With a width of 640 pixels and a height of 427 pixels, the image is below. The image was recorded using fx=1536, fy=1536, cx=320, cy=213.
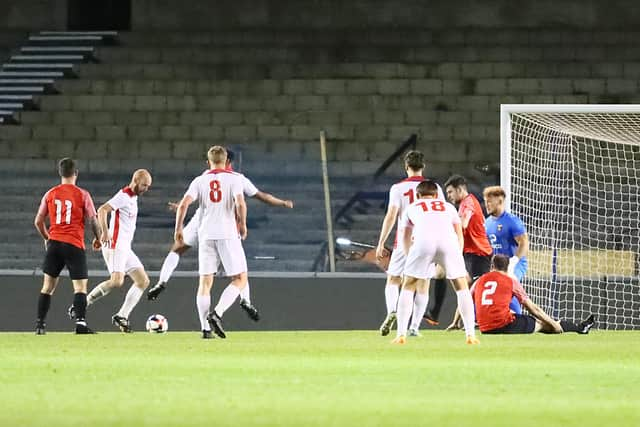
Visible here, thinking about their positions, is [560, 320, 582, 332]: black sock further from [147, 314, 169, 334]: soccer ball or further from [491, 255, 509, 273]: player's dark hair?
[147, 314, 169, 334]: soccer ball

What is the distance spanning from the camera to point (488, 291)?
49.9ft

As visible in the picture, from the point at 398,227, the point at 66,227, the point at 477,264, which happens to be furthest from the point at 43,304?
the point at 477,264

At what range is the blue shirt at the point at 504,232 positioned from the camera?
16.3 m

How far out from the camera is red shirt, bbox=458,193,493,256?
1648 centimetres

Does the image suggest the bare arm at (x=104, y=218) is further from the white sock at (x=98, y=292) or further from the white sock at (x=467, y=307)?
the white sock at (x=467, y=307)

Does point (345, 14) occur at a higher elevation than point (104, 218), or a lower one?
higher

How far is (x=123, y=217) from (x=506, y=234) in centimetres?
425

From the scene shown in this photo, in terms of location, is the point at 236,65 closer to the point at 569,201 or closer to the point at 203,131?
the point at 203,131

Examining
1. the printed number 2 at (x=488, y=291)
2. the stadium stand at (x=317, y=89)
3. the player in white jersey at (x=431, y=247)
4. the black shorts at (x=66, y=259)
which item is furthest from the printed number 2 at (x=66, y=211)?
the stadium stand at (x=317, y=89)

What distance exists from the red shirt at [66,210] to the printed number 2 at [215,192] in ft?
5.50

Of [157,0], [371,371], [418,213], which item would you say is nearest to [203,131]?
[157,0]

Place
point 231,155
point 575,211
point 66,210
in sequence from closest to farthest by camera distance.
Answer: point 66,210
point 231,155
point 575,211

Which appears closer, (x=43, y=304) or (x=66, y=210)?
(x=66, y=210)

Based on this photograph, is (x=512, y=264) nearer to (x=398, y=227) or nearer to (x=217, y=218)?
(x=398, y=227)
